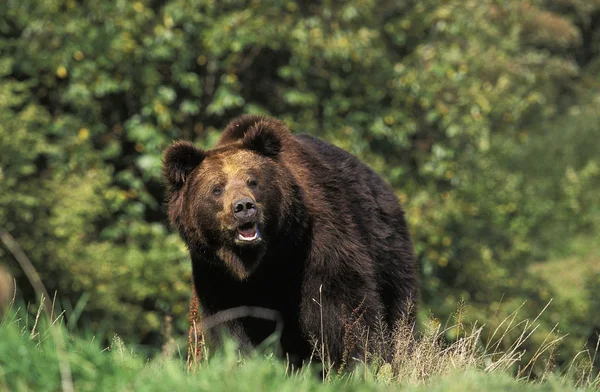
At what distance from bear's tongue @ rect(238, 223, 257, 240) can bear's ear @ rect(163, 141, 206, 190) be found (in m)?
0.70

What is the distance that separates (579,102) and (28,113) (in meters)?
22.1

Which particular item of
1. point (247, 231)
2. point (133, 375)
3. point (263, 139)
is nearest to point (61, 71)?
point (263, 139)

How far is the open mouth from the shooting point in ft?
23.0

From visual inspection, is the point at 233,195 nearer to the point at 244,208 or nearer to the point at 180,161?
the point at 244,208

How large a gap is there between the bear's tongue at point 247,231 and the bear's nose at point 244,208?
4.8 inches

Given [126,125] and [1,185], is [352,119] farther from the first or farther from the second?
[1,185]

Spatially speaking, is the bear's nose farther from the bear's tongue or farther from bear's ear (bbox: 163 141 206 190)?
bear's ear (bbox: 163 141 206 190)

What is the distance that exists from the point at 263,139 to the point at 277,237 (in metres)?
0.72

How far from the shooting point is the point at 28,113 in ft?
51.5

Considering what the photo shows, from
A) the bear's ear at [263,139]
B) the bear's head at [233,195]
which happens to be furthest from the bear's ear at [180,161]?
the bear's ear at [263,139]

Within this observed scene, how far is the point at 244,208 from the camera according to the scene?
6.98 meters

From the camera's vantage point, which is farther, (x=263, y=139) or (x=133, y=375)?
(x=263, y=139)

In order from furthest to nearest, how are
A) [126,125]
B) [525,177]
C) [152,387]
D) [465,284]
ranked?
1. [525,177]
2. [465,284]
3. [126,125]
4. [152,387]

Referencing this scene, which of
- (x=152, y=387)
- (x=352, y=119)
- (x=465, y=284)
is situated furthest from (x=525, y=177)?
(x=152, y=387)
